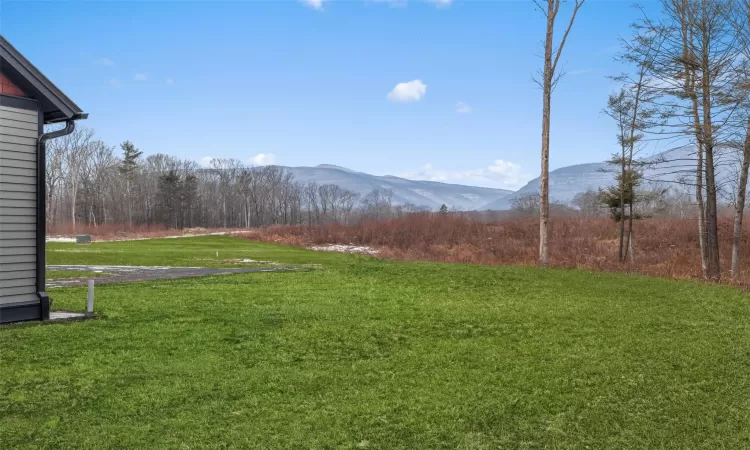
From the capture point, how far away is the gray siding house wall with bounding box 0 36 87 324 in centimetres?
839

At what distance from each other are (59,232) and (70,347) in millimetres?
59059

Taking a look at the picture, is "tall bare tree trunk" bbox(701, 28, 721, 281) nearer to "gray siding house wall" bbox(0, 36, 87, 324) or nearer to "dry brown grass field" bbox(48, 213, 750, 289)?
"dry brown grass field" bbox(48, 213, 750, 289)

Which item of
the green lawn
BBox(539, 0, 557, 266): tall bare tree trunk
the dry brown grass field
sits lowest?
the green lawn

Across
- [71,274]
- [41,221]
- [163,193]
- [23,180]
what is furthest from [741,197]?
[163,193]

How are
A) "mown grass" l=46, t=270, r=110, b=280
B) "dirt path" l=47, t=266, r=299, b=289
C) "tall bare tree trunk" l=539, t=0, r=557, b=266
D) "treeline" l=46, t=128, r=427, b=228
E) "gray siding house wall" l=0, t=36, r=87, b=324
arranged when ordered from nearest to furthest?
"gray siding house wall" l=0, t=36, r=87, b=324
"dirt path" l=47, t=266, r=299, b=289
"mown grass" l=46, t=270, r=110, b=280
"tall bare tree trunk" l=539, t=0, r=557, b=266
"treeline" l=46, t=128, r=427, b=228

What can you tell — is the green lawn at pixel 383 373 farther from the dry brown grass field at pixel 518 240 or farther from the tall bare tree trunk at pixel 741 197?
the dry brown grass field at pixel 518 240

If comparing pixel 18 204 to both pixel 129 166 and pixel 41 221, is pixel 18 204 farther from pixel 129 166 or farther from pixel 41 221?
pixel 129 166

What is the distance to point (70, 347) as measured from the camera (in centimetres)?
722

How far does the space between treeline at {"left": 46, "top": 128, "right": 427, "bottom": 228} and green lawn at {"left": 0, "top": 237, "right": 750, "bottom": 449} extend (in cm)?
5143

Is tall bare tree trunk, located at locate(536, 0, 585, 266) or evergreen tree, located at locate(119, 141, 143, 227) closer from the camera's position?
tall bare tree trunk, located at locate(536, 0, 585, 266)

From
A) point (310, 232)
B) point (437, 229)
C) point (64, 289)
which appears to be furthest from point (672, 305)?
point (310, 232)

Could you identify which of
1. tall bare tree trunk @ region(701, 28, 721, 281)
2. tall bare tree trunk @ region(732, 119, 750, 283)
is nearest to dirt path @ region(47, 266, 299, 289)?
tall bare tree trunk @ region(701, 28, 721, 281)

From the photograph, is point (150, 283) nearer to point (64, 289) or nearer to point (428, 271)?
point (64, 289)

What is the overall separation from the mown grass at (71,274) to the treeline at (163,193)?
4456 cm
